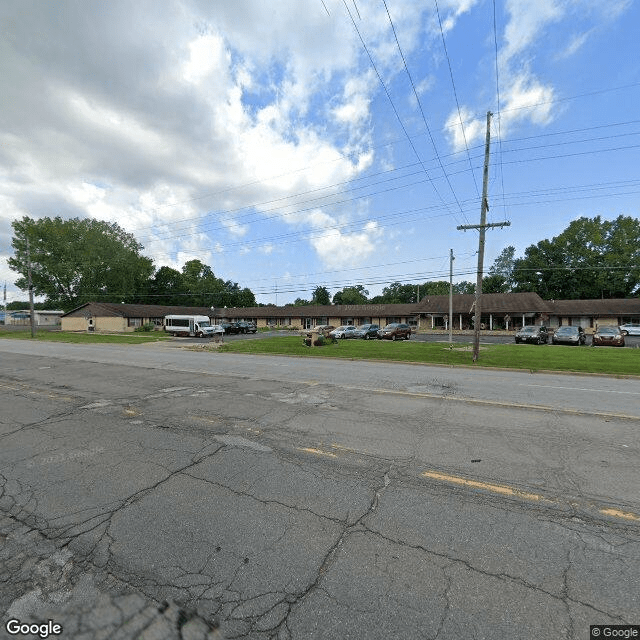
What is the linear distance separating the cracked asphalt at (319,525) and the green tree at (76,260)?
6994 cm

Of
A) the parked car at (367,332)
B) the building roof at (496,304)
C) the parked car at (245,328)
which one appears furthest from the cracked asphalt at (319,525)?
the building roof at (496,304)

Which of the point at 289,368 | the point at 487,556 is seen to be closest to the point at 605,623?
the point at 487,556

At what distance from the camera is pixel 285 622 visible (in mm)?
2223

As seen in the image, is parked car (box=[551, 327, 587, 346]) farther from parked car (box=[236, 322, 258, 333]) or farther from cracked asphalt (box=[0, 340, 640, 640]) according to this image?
parked car (box=[236, 322, 258, 333])

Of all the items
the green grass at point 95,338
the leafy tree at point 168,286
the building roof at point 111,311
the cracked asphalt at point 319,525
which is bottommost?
the green grass at point 95,338

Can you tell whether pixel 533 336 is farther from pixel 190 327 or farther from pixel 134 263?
pixel 134 263

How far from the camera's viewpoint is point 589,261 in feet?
202

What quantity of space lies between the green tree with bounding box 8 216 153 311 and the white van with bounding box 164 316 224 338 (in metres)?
34.4

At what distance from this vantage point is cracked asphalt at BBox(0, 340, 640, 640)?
2305mm

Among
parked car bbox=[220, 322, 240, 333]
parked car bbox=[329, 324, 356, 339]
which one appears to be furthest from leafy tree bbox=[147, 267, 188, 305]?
parked car bbox=[329, 324, 356, 339]

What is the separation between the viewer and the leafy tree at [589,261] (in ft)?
193

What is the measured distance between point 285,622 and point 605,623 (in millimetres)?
2052

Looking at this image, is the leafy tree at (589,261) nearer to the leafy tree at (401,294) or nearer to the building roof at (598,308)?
the building roof at (598,308)

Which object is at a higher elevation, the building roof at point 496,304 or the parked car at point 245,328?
the building roof at point 496,304
